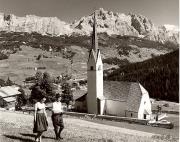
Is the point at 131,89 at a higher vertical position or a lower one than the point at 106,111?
higher

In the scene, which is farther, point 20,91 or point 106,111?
point 20,91

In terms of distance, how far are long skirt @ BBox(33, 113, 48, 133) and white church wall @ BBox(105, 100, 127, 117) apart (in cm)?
5913

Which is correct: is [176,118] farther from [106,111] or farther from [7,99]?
[7,99]

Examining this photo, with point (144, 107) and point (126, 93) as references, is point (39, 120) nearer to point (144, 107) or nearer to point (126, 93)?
point (126, 93)

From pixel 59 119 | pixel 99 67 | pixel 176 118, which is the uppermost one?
pixel 99 67

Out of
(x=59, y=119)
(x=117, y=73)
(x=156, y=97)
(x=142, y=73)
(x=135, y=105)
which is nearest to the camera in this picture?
(x=59, y=119)

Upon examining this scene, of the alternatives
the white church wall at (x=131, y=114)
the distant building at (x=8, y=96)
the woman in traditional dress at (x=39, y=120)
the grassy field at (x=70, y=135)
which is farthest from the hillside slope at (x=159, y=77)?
the woman in traditional dress at (x=39, y=120)

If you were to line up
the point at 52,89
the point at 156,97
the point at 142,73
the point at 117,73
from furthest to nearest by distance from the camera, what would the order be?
the point at 117,73 < the point at 142,73 < the point at 156,97 < the point at 52,89

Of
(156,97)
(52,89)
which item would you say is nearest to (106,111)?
(52,89)

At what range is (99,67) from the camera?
78.0m

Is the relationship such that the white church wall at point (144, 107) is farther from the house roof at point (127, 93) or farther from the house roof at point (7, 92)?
the house roof at point (7, 92)

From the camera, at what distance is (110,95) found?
7850cm

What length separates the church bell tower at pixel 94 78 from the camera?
77312mm

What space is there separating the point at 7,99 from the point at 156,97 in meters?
62.5
